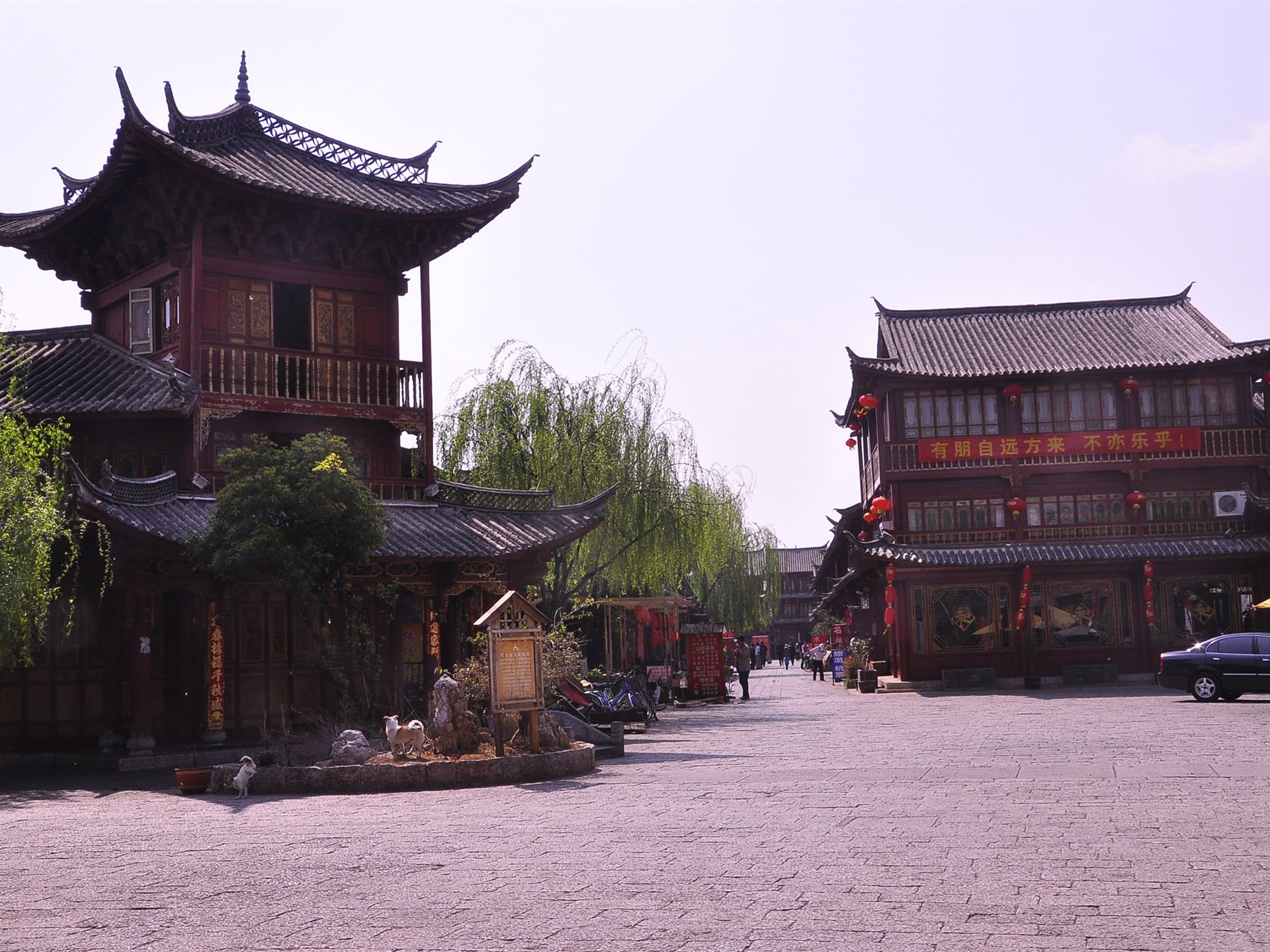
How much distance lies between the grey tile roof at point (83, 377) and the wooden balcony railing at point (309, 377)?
0.61 meters

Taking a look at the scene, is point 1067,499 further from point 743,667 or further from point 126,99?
point 126,99

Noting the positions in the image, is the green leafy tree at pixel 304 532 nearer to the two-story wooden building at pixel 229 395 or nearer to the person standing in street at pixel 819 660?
the two-story wooden building at pixel 229 395

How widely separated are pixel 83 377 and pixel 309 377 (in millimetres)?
3543

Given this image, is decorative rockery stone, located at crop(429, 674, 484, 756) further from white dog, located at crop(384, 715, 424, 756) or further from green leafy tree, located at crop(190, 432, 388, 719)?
green leafy tree, located at crop(190, 432, 388, 719)

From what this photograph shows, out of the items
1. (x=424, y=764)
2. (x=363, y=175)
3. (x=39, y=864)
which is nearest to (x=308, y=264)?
(x=363, y=175)

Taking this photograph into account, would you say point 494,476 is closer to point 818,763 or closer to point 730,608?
point 818,763

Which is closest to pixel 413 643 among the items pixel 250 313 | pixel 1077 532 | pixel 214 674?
pixel 214 674

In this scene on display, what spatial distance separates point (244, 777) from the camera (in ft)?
45.1

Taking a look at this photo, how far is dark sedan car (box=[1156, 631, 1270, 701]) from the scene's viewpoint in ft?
80.6

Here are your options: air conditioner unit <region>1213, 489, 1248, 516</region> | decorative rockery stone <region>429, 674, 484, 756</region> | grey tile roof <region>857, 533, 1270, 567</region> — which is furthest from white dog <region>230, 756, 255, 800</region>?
air conditioner unit <region>1213, 489, 1248, 516</region>

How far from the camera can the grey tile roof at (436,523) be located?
1789 cm

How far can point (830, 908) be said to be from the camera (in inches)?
265

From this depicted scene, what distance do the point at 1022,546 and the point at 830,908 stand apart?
29.5m

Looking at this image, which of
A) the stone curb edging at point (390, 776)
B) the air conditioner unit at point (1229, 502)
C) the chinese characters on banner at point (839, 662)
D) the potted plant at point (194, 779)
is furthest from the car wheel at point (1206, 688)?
the potted plant at point (194, 779)
